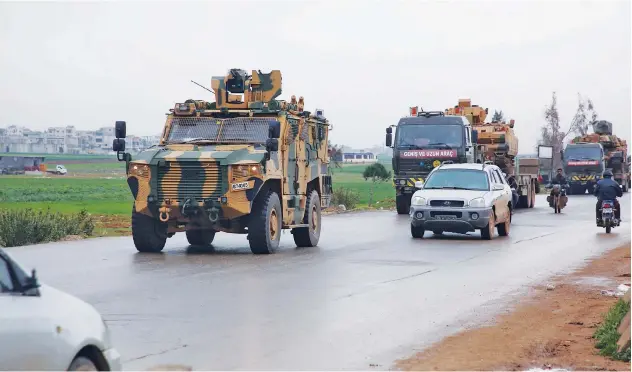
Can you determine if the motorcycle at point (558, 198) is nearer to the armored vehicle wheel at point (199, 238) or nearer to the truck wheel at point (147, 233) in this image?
the armored vehicle wheel at point (199, 238)

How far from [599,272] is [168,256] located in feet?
23.4

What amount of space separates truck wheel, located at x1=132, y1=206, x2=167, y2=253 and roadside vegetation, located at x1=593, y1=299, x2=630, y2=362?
32.6 ft

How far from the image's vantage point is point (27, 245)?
2177cm

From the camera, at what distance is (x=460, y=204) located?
75.4 feet

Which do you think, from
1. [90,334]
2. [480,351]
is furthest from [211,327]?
[90,334]

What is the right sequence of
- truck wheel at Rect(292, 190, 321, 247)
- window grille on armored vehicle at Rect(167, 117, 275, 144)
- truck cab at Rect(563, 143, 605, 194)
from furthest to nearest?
truck cab at Rect(563, 143, 605, 194), truck wheel at Rect(292, 190, 321, 247), window grille on armored vehicle at Rect(167, 117, 275, 144)

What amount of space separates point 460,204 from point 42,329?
17.6 m

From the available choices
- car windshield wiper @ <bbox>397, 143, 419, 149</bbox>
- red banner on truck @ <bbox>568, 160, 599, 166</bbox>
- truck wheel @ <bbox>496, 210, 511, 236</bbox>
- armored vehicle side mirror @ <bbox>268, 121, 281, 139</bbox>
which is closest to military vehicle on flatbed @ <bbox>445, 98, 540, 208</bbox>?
car windshield wiper @ <bbox>397, 143, 419, 149</bbox>

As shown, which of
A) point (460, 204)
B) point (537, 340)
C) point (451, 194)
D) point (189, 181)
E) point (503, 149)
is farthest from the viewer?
point (503, 149)

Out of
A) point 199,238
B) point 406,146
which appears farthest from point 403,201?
point 199,238

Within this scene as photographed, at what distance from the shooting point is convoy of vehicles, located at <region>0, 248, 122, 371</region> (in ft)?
19.0

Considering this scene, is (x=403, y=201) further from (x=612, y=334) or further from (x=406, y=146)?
(x=612, y=334)

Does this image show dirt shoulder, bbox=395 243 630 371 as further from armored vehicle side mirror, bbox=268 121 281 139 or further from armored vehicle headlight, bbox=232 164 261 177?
armored vehicle side mirror, bbox=268 121 281 139

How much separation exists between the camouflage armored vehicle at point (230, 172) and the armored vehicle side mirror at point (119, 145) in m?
0.02
